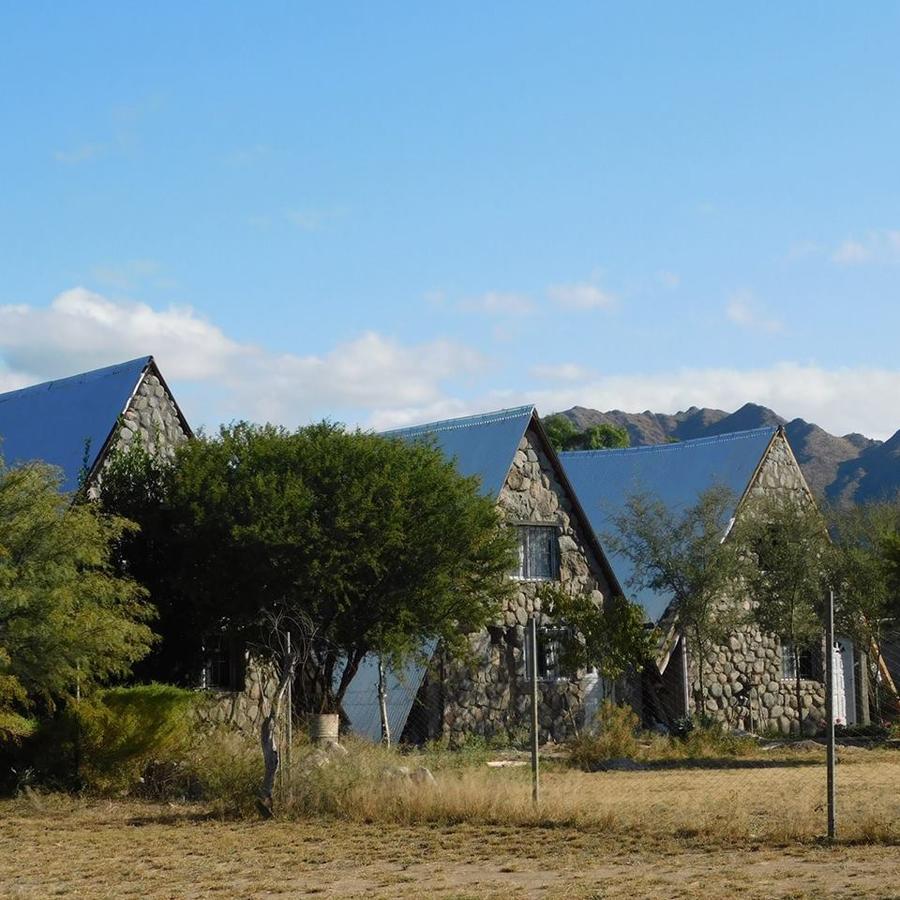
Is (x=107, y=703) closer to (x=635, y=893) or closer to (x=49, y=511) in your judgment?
(x=49, y=511)

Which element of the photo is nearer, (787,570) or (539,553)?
(539,553)

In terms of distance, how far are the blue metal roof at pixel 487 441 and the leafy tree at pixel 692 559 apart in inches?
120

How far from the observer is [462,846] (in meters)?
14.8

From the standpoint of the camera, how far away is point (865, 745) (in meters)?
31.0

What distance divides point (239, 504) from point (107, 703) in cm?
494

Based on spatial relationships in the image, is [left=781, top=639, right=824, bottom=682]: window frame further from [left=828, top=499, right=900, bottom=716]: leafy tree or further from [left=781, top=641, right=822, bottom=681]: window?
[left=828, top=499, right=900, bottom=716]: leafy tree

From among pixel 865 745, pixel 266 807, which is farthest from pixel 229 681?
pixel 865 745

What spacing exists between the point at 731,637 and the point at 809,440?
3550 inches

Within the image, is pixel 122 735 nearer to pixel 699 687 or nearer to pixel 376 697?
pixel 376 697

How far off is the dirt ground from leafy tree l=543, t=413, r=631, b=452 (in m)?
48.2

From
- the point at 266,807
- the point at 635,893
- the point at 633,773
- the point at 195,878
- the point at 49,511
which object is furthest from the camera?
the point at 633,773

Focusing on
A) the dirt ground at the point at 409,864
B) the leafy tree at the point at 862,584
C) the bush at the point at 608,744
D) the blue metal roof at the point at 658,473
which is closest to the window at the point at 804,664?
the leafy tree at the point at 862,584

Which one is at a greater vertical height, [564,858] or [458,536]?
[458,536]

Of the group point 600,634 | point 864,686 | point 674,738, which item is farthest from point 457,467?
point 864,686
